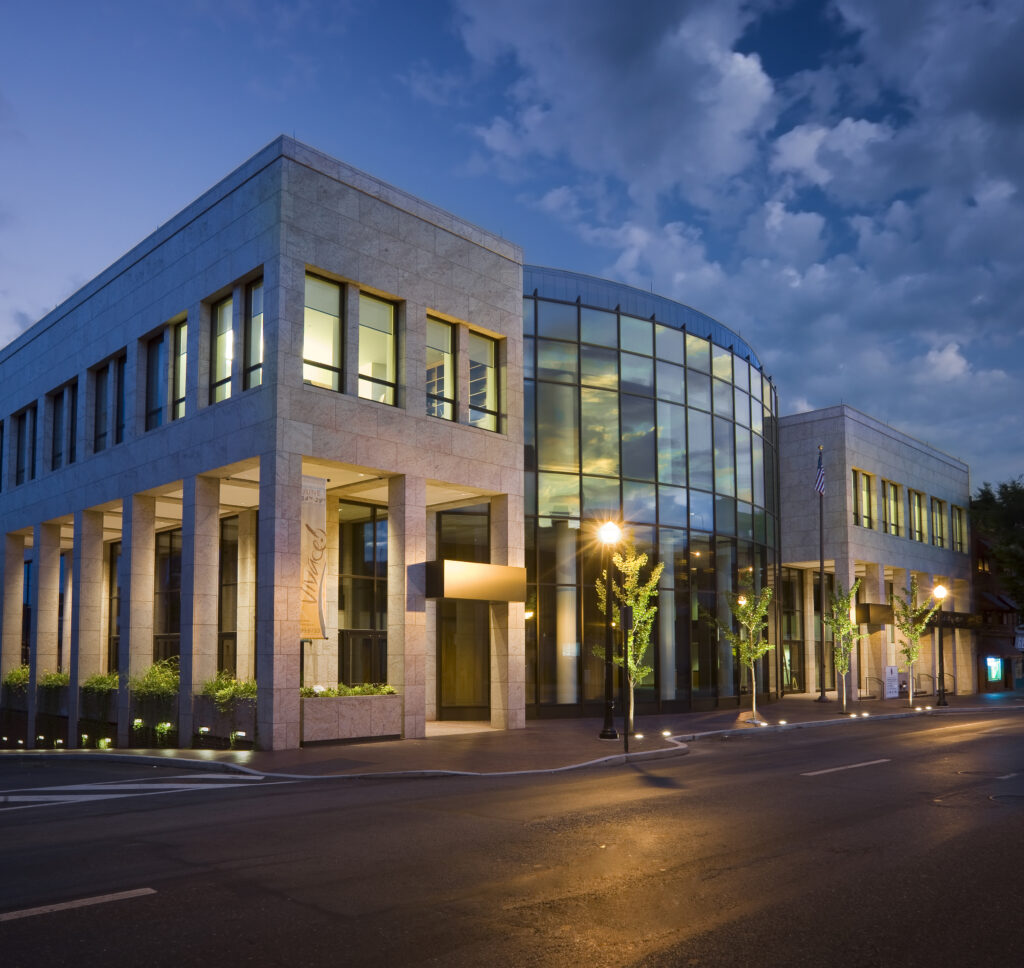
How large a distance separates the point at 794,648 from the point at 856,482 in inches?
350

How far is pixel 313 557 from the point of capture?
22344mm

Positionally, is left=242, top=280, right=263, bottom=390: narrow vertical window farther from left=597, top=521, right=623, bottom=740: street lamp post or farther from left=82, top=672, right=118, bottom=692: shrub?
left=82, top=672, right=118, bottom=692: shrub

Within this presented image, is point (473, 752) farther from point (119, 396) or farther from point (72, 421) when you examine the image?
point (72, 421)

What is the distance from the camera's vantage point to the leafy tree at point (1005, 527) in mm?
57438

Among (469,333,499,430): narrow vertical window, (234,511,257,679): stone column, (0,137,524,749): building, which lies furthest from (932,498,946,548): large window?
(234,511,257,679): stone column

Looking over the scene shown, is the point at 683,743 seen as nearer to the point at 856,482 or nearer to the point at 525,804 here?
the point at 525,804

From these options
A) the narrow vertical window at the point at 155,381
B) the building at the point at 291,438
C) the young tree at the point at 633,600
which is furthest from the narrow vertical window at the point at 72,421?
the young tree at the point at 633,600

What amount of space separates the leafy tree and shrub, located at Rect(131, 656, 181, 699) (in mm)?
49026

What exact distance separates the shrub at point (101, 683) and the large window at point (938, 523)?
149 feet

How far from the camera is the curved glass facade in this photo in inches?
1195

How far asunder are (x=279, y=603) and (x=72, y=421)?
1564 centimetres

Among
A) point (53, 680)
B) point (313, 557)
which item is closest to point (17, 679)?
point (53, 680)

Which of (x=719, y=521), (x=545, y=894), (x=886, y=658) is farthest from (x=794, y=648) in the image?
(x=545, y=894)

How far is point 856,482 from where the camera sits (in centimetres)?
4797
